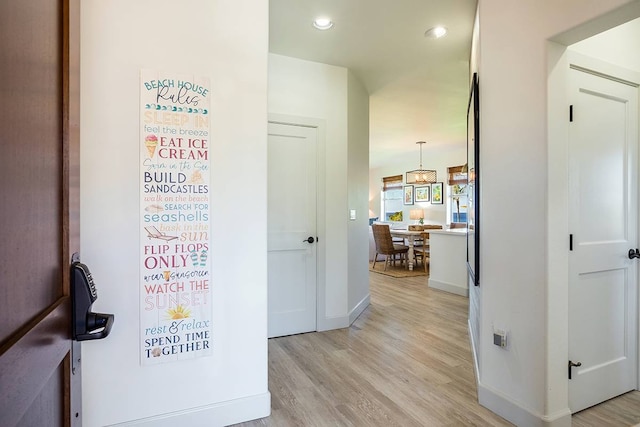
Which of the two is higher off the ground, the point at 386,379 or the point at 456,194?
the point at 456,194

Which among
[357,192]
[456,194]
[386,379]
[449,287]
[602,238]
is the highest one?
[456,194]

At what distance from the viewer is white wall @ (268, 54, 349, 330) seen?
3.47 metres

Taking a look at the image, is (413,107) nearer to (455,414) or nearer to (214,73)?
(214,73)

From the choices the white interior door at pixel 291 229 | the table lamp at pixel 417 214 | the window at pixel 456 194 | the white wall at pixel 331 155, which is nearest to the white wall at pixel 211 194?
the white interior door at pixel 291 229

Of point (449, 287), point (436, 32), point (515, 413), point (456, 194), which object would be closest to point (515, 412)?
point (515, 413)

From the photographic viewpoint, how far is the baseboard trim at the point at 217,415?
1.81 metres

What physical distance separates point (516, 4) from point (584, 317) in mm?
1930

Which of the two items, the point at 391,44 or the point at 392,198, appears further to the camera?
the point at 392,198

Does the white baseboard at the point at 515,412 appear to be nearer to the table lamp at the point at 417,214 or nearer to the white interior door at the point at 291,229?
the white interior door at the point at 291,229

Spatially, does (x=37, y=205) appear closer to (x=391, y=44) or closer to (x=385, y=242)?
(x=391, y=44)

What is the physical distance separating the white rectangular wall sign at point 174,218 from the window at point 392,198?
342 inches

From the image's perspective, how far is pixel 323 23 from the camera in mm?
2799

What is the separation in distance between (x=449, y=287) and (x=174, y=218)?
14.7 ft

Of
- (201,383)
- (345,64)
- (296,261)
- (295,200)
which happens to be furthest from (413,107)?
(201,383)
